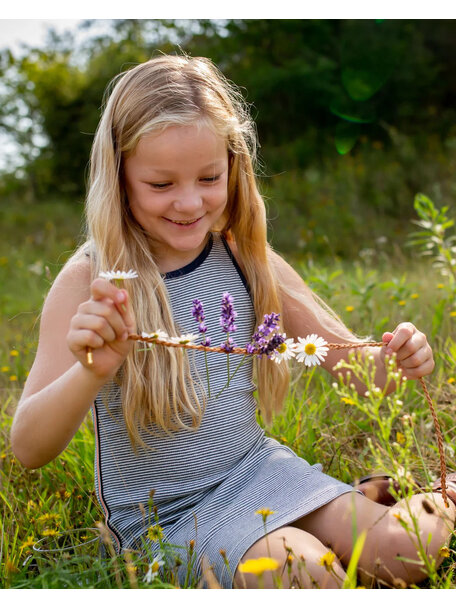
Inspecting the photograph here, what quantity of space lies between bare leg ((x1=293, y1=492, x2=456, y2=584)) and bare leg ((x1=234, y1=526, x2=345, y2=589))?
102mm

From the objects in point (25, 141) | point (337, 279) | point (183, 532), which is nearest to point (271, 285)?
point (183, 532)

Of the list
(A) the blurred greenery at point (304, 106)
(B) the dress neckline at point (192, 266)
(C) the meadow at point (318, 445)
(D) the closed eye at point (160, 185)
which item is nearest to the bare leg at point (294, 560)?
(C) the meadow at point (318, 445)

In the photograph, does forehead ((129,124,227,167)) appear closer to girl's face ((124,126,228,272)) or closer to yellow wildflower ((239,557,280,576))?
girl's face ((124,126,228,272))

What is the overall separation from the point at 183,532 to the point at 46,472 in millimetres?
723

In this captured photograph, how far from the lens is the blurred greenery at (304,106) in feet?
24.9

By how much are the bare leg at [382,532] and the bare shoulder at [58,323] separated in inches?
29.7

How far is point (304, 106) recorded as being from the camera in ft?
29.7

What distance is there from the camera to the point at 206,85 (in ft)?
6.17

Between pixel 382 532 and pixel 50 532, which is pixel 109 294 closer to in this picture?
pixel 50 532

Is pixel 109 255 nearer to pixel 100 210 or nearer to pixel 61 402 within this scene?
pixel 100 210

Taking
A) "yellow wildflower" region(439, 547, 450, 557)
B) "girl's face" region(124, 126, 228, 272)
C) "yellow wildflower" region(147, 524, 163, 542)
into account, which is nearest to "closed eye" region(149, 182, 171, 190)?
"girl's face" region(124, 126, 228, 272)

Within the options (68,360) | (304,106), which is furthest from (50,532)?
(304,106)

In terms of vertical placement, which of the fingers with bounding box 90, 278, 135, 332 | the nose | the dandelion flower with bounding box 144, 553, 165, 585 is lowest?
the dandelion flower with bounding box 144, 553, 165, 585

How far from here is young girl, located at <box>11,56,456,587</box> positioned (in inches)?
64.2
